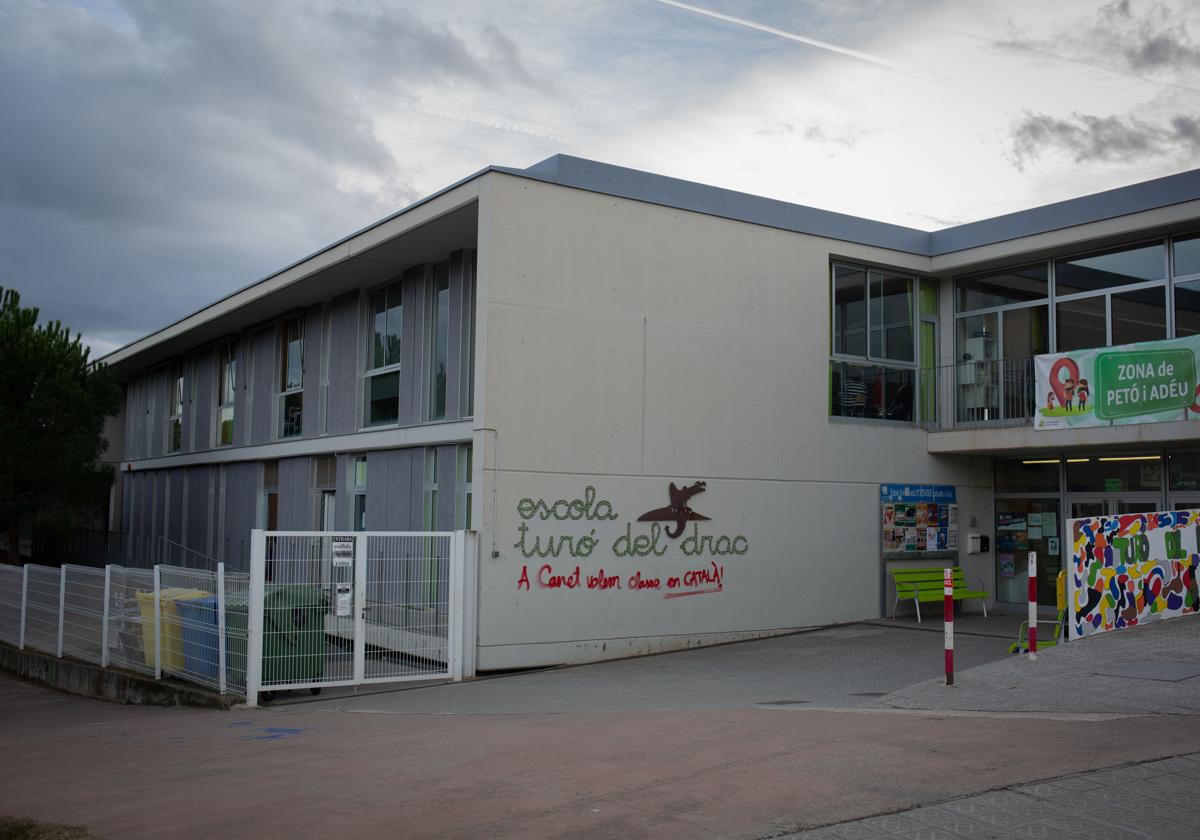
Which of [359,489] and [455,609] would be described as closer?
[455,609]

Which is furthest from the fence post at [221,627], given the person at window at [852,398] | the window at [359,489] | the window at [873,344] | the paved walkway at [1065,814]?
the person at window at [852,398]

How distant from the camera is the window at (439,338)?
683 inches

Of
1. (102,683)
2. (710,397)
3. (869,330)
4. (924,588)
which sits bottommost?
(102,683)

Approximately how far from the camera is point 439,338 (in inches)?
695

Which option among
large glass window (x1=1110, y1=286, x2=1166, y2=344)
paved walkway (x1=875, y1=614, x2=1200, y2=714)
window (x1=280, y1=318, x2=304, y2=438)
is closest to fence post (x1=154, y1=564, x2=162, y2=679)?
window (x1=280, y1=318, x2=304, y2=438)

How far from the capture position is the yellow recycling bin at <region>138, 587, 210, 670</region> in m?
13.2

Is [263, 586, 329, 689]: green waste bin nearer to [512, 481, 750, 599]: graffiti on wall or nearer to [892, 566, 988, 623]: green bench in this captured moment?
[512, 481, 750, 599]: graffiti on wall

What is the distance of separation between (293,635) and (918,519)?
10912mm

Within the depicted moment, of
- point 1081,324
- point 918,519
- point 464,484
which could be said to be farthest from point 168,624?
point 1081,324

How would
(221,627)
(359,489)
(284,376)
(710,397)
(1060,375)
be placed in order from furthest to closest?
(284,376) < (359,489) < (1060,375) < (710,397) < (221,627)

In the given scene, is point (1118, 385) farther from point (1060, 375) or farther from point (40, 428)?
point (40, 428)

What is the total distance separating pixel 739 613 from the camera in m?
16.0

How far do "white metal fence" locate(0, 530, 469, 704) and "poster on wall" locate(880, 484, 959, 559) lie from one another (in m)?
7.93

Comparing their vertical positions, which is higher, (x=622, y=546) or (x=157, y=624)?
(x=622, y=546)
